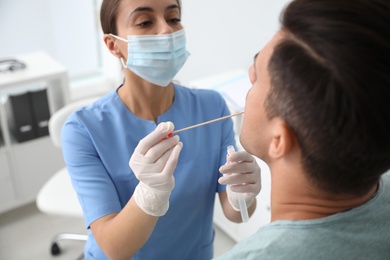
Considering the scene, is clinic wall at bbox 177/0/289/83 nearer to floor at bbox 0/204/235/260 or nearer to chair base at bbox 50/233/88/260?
floor at bbox 0/204/235/260

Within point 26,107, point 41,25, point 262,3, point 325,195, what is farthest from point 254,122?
point 41,25

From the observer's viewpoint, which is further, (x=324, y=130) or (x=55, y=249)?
(x=55, y=249)

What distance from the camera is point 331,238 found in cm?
65

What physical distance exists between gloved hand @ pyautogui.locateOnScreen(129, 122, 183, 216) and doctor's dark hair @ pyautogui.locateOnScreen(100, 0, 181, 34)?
0.42 meters

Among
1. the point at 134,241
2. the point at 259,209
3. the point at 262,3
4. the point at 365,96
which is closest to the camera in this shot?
the point at 365,96

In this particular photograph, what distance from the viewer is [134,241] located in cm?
100

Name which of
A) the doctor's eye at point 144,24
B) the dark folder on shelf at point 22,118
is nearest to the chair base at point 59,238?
the dark folder on shelf at point 22,118

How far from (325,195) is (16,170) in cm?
214

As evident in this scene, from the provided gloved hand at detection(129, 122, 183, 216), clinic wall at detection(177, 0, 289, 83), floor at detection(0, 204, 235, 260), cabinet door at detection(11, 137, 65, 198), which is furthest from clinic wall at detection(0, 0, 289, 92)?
gloved hand at detection(129, 122, 183, 216)

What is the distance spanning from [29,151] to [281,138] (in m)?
2.08

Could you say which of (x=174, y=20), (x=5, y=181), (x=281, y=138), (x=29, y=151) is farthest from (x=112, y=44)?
(x=5, y=181)

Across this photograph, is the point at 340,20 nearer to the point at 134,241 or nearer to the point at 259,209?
the point at 134,241

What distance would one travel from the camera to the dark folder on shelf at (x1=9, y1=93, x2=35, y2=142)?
225cm

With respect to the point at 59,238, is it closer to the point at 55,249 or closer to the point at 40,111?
the point at 55,249
